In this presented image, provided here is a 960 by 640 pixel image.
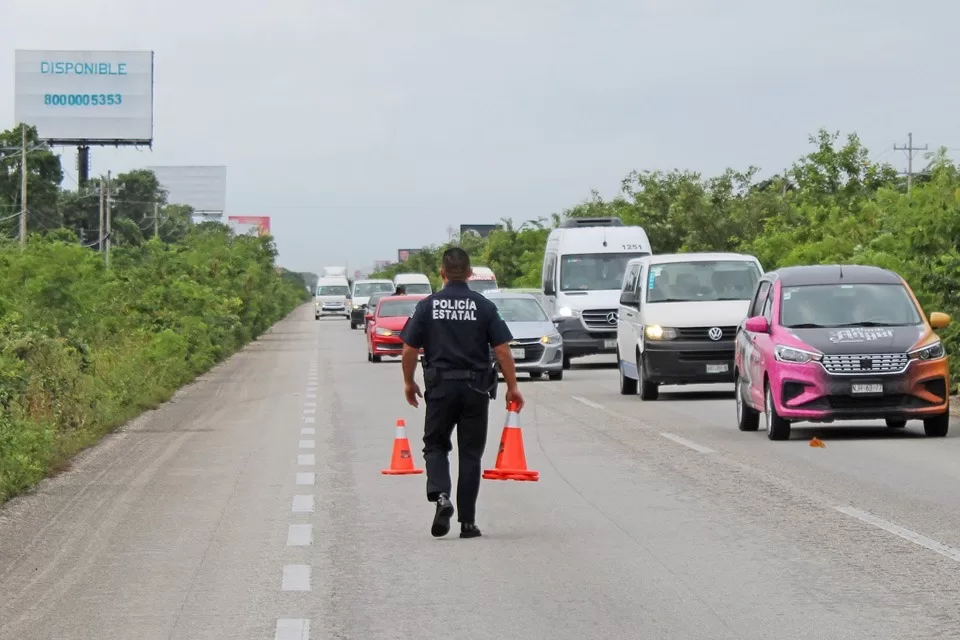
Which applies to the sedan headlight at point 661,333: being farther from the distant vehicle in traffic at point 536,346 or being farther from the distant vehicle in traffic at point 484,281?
the distant vehicle in traffic at point 484,281

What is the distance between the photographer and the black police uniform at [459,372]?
10711mm

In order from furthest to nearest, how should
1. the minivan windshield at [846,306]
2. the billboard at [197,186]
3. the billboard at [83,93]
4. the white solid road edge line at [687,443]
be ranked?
the billboard at [197,186]
the billboard at [83,93]
the minivan windshield at [846,306]
the white solid road edge line at [687,443]

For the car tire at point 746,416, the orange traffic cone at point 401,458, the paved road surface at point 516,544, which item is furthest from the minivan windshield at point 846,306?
the orange traffic cone at point 401,458

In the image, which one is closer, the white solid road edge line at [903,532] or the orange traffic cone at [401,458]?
the white solid road edge line at [903,532]

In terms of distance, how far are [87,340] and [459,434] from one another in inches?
816

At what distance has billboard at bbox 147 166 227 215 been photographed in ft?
485

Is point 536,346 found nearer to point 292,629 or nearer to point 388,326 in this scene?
point 388,326

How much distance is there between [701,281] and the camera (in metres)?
25.2

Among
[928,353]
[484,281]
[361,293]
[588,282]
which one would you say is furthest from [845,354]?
[361,293]

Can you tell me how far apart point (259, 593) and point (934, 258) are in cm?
1752

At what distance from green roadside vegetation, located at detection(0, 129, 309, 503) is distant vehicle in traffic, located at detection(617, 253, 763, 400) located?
274 inches

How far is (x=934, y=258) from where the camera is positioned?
24.5 meters

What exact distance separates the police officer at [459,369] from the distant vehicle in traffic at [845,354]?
22.7 feet

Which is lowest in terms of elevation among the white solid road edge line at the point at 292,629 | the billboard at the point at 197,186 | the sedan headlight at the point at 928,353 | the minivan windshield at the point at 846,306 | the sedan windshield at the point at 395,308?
the white solid road edge line at the point at 292,629
